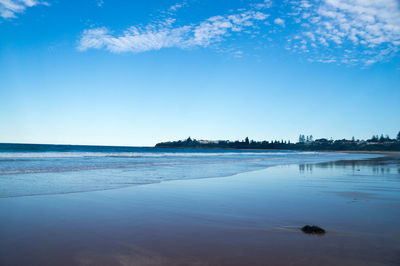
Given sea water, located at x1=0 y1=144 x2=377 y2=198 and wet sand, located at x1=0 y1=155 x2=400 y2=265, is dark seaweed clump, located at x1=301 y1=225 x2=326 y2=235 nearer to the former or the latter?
wet sand, located at x1=0 y1=155 x2=400 y2=265

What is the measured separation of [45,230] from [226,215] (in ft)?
11.7

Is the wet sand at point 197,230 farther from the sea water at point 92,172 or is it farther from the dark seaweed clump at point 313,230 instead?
the sea water at point 92,172

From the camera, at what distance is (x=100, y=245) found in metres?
3.83

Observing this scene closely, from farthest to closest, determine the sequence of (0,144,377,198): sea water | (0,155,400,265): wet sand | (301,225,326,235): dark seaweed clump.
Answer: (0,144,377,198): sea water → (301,225,326,235): dark seaweed clump → (0,155,400,265): wet sand

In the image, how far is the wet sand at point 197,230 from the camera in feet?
11.2

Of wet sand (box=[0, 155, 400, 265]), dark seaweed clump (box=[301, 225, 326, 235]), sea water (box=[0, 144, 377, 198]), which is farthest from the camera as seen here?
sea water (box=[0, 144, 377, 198])

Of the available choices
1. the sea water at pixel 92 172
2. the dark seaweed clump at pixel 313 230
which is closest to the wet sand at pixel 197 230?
the dark seaweed clump at pixel 313 230

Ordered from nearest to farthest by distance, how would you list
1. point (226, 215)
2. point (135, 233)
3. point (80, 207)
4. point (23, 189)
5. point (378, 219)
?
point (135, 233)
point (378, 219)
point (226, 215)
point (80, 207)
point (23, 189)

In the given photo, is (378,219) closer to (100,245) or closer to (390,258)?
(390,258)

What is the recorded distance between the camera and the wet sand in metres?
3.41

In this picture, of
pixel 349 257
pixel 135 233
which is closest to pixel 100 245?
pixel 135 233

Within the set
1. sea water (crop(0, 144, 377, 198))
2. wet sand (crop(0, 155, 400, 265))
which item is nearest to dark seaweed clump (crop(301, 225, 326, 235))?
wet sand (crop(0, 155, 400, 265))

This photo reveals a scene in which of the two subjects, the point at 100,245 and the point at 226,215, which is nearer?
the point at 100,245

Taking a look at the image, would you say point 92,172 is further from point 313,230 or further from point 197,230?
point 313,230
